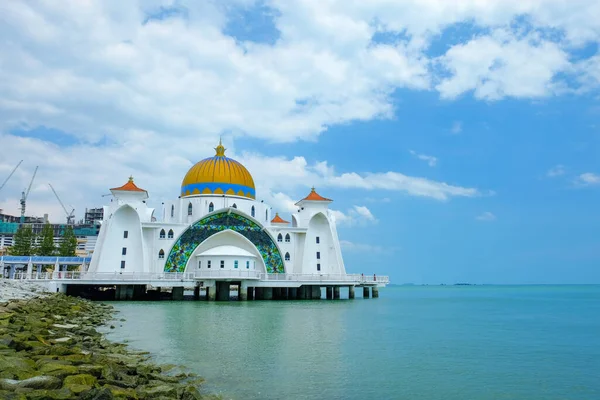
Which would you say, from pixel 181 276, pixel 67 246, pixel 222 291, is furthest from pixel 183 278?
pixel 67 246

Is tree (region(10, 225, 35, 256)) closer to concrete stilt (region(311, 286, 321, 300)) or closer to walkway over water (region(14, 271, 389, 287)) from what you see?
walkway over water (region(14, 271, 389, 287))

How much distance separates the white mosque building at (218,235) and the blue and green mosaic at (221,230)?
72 millimetres

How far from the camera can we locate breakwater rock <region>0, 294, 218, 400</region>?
7.56 metres

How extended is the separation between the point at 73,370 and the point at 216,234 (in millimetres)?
30056

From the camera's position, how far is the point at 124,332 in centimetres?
1881

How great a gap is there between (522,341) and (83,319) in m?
16.8

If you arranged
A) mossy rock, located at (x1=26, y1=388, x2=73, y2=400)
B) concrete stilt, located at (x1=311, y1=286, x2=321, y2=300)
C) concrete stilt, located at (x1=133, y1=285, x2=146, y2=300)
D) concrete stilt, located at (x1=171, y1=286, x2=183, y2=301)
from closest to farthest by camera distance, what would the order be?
1. mossy rock, located at (x1=26, y1=388, x2=73, y2=400)
2. concrete stilt, located at (x1=171, y1=286, x2=183, y2=301)
3. concrete stilt, located at (x1=133, y1=285, x2=146, y2=300)
4. concrete stilt, located at (x1=311, y1=286, x2=321, y2=300)

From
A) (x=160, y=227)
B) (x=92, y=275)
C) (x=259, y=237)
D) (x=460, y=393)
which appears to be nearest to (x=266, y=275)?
(x=259, y=237)

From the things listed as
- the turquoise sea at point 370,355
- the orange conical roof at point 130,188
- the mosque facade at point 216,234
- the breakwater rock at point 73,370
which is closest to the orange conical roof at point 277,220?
the mosque facade at point 216,234

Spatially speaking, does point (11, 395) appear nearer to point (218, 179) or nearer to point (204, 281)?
point (204, 281)

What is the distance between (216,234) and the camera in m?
38.9

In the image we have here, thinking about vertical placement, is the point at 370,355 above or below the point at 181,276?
below

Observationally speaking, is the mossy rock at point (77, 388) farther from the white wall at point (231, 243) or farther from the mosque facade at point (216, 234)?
the white wall at point (231, 243)

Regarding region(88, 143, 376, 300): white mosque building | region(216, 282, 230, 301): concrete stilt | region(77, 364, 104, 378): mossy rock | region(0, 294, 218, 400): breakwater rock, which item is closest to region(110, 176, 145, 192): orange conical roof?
region(88, 143, 376, 300): white mosque building
